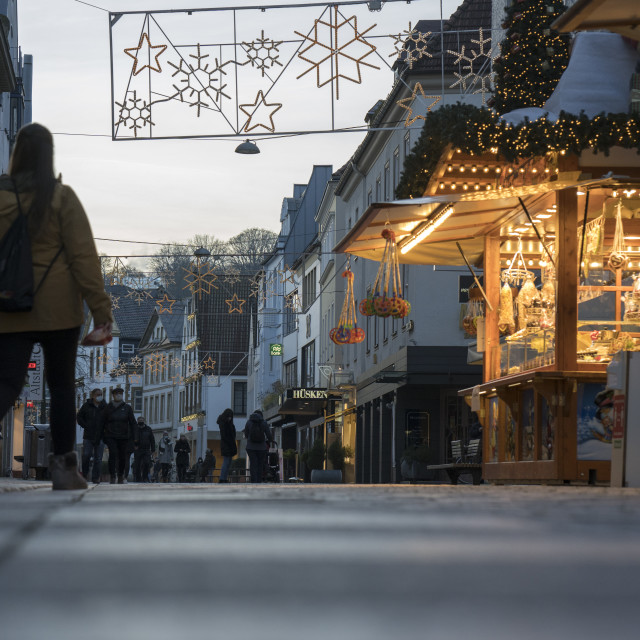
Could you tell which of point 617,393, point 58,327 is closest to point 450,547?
point 58,327

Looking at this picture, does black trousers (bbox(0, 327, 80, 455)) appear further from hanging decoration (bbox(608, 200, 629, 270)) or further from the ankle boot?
hanging decoration (bbox(608, 200, 629, 270))

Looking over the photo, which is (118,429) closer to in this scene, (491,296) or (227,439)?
(227,439)

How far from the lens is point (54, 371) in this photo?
6.70m

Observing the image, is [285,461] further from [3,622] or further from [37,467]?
[3,622]

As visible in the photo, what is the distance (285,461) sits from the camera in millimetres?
60156

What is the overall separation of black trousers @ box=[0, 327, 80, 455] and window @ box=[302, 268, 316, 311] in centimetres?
5350

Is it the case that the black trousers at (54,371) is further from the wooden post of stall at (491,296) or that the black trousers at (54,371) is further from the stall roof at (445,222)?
the wooden post of stall at (491,296)

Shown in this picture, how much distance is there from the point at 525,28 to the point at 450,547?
1378cm

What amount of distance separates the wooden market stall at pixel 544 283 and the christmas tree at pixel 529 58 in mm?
807

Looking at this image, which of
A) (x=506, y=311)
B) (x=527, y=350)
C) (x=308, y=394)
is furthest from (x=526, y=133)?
(x=308, y=394)

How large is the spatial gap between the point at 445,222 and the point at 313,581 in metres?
15.0

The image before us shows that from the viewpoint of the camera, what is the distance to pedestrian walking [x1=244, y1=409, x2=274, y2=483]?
26391 mm

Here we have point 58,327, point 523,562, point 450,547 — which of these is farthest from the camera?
point 58,327

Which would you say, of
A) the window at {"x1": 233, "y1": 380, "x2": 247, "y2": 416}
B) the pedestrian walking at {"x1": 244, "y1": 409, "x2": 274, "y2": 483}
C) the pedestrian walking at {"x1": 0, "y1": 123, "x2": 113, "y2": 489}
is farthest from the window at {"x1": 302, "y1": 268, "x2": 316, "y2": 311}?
the pedestrian walking at {"x1": 0, "y1": 123, "x2": 113, "y2": 489}
